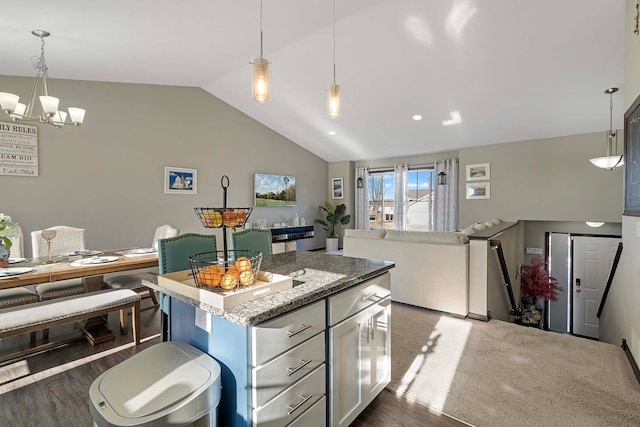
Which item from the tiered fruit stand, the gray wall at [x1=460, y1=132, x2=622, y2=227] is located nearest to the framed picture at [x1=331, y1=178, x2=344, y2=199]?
the gray wall at [x1=460, y1=132, x2=622, y2=227]

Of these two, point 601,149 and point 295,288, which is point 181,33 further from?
point 601,149

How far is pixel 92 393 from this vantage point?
3.47ft

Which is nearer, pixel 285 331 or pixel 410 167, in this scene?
pixel 285 331

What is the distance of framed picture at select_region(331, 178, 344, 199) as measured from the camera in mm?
8422

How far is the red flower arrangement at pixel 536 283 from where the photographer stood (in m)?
5.53

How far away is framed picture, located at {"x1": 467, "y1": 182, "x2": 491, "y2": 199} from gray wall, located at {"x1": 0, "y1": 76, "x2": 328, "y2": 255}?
4719mm

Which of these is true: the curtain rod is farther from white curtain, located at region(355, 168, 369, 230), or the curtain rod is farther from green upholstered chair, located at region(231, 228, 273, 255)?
green upholstered chair, located at region(231, 228, 273, 255)

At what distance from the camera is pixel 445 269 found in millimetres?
3475

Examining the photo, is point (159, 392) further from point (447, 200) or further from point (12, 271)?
point (447, 200)

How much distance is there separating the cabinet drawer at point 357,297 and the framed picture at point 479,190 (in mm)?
5357

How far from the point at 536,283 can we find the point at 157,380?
6.44m

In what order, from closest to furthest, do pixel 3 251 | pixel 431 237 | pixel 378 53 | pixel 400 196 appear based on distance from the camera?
pixel 3 251, pixel 431 237, pixel 378 53, pixel 400 196

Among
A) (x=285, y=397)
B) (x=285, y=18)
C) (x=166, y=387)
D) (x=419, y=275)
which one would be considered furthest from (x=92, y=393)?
(x=285, y=18)

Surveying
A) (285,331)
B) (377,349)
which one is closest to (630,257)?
(377,349)
